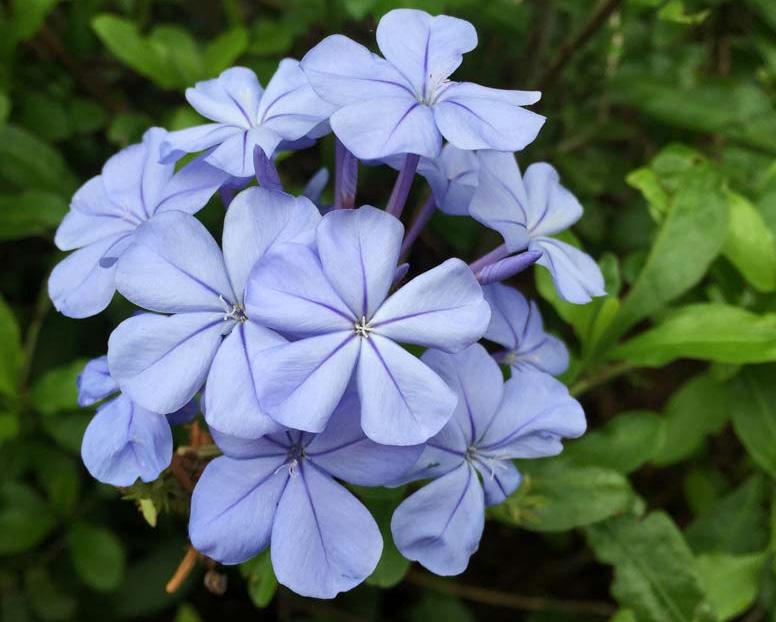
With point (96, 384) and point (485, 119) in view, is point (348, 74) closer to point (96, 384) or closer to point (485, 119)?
point (485, 119)

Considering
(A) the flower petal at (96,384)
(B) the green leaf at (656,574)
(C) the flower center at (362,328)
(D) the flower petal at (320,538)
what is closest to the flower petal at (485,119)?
(C) the flower center at (362,328)

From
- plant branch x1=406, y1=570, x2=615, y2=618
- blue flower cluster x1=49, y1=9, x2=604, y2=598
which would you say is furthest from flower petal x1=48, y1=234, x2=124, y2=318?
plant branch x1=406, y1=570, x2=615, y2=618

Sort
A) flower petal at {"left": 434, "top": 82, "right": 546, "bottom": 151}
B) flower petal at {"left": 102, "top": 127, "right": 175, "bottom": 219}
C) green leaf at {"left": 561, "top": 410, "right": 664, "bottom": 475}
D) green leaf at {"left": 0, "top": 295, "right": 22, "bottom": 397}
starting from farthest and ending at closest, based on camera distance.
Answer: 1. green leaf at {"left": 0, "top": 295, "right": 22, "bottom": 397}
2. green leaf at {"left": 561, "top": 410, "right": 664, "bottom": 475}
3. flower petal at {"left": 102, "top": 127, "right": 175, "bottom": 219}
4. flower petal at {"left": 434, "top": 82, "right": 546, "bottom": 151}

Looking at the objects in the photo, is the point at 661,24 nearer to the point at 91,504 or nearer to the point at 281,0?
the point at 281,0

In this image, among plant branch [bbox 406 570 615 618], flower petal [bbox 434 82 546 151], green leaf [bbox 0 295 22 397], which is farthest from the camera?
plant branch [bbox 406 570 615 618]

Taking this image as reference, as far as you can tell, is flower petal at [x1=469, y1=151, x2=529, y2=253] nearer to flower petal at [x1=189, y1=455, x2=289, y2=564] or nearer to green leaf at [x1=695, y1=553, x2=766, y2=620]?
flower petal at [x1=189, y1=455, x2=289, y2=564]

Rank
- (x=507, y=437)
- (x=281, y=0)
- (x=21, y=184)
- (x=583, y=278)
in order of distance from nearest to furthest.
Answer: (x=507, y=437)
(x=583, y=278)
(x=21, y=184)
(x=281, y=0)

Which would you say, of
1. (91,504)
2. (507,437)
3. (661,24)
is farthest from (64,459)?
(661,24)
